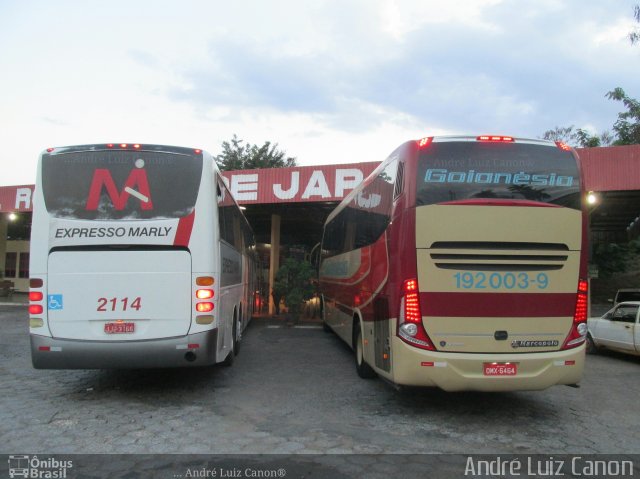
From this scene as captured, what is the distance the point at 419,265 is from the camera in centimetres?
572

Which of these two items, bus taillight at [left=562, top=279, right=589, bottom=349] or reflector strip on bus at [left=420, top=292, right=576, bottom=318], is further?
bus taillight at [left=562, top=279, right=589, bottom=349]

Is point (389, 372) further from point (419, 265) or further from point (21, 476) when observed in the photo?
point (21, 476)

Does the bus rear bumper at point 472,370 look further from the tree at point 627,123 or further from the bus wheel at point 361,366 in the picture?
the tree at point 627,123

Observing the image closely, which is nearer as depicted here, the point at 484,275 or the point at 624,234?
the point at 484,275

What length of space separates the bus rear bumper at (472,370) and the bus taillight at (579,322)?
0.25 metres

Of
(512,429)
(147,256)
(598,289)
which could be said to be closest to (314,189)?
(147,256)

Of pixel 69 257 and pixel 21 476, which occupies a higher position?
pixel 69 257

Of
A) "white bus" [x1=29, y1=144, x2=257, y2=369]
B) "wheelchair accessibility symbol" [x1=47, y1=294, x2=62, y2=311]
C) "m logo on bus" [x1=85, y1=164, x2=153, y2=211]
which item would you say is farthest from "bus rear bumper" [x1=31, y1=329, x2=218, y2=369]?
"m logo on bus" [x1=85, y1=164, x2=153, y2=211]

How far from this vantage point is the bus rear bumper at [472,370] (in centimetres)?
557

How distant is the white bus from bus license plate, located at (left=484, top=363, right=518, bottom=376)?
11.4 ft

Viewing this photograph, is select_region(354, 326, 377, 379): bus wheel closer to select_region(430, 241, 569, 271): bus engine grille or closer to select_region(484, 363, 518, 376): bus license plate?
select_region(484, 363, 518, 376): bus license plate

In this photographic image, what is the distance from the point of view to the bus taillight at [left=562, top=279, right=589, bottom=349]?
584 centimetres

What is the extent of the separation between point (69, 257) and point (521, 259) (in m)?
5.64

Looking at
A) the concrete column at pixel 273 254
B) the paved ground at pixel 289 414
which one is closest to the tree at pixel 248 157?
the concrete column at pixel 273 254
